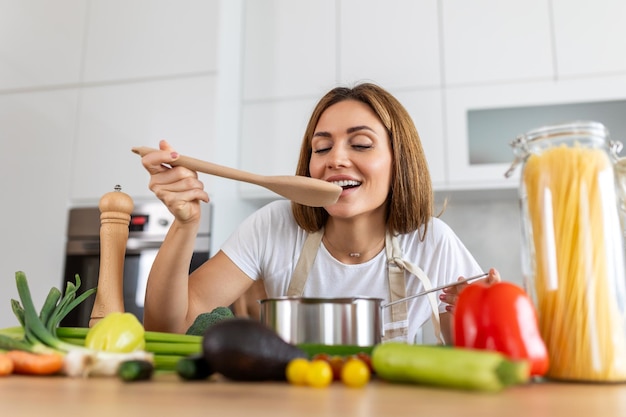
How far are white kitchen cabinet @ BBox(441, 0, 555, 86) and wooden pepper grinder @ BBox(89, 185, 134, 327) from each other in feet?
5.74

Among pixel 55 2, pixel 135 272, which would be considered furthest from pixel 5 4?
pixel 135 272

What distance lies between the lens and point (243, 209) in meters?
2.55

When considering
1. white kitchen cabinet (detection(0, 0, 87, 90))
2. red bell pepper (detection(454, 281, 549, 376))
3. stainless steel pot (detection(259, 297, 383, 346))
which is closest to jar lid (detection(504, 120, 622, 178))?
red bell pepper (detection(454, 281, 549, 376))

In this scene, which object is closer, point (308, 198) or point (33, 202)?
point (308, 198)

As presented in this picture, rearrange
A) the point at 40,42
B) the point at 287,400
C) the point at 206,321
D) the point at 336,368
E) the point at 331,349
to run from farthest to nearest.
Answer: the point at 40,42
the point at 206,321
the point at 331,349
the point at 336,368
the point at 287,400

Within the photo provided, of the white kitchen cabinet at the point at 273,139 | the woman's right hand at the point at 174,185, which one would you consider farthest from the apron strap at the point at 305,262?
the white kitchen cabinet at the point at 273,139

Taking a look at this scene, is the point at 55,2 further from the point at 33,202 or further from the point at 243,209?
the point at 243,209

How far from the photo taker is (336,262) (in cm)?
150

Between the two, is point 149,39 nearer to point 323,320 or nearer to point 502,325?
point 323,320

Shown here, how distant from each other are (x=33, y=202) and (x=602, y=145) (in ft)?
8.05

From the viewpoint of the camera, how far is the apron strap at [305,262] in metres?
1.49

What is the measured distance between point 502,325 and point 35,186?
2.45 meters

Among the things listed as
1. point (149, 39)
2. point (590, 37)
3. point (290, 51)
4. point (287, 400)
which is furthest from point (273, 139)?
point (287, 400)

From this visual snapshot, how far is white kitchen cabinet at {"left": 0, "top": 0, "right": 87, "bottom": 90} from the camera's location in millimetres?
2629
